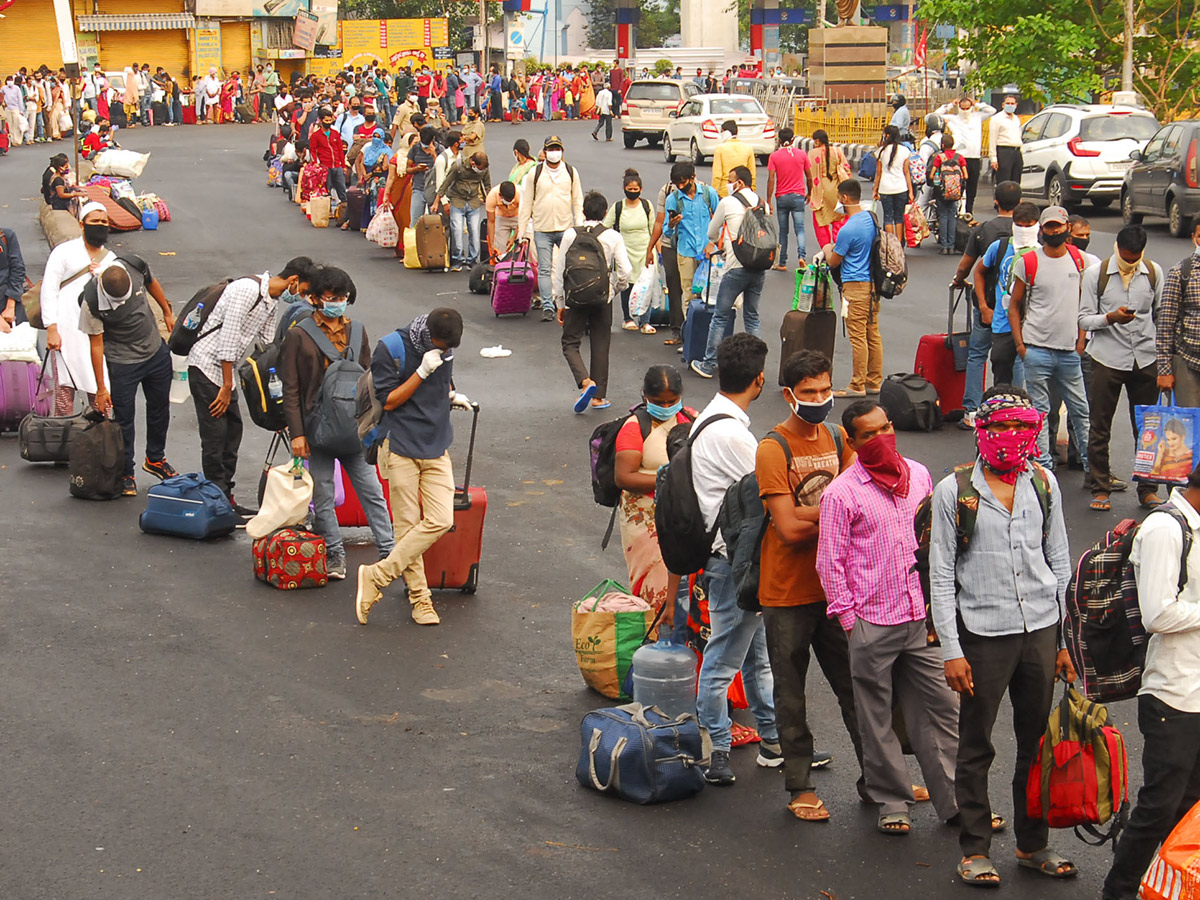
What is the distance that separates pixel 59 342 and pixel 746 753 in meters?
6.87

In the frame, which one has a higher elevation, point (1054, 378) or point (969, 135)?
point (969, 135)

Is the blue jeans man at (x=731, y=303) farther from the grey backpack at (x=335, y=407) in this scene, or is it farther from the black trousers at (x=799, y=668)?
the black trousers at (x=799, y=668)

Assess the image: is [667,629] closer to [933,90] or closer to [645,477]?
[645,477]

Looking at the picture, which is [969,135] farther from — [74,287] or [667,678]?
[667,678]

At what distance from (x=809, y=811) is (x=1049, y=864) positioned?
965mm

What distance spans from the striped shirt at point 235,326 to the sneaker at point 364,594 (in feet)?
7.83

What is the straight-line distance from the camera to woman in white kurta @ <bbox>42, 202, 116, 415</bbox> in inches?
424

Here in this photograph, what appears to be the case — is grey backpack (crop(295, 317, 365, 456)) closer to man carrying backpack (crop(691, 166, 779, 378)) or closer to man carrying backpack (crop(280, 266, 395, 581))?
man carrying backpack (crop(280, 266, 395, 581))

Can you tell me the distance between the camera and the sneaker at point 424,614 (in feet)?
28.0

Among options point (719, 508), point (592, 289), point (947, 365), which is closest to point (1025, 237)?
point (947, 365)

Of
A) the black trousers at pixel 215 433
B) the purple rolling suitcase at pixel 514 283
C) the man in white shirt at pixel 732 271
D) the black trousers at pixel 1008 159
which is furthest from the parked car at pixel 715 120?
the black trousers at pixel 215 433

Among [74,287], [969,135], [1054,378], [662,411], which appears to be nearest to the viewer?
[662,411]

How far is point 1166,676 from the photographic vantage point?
5012 millimetres

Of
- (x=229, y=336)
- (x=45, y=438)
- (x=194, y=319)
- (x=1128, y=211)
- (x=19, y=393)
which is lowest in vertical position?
(x=45, y=438)
